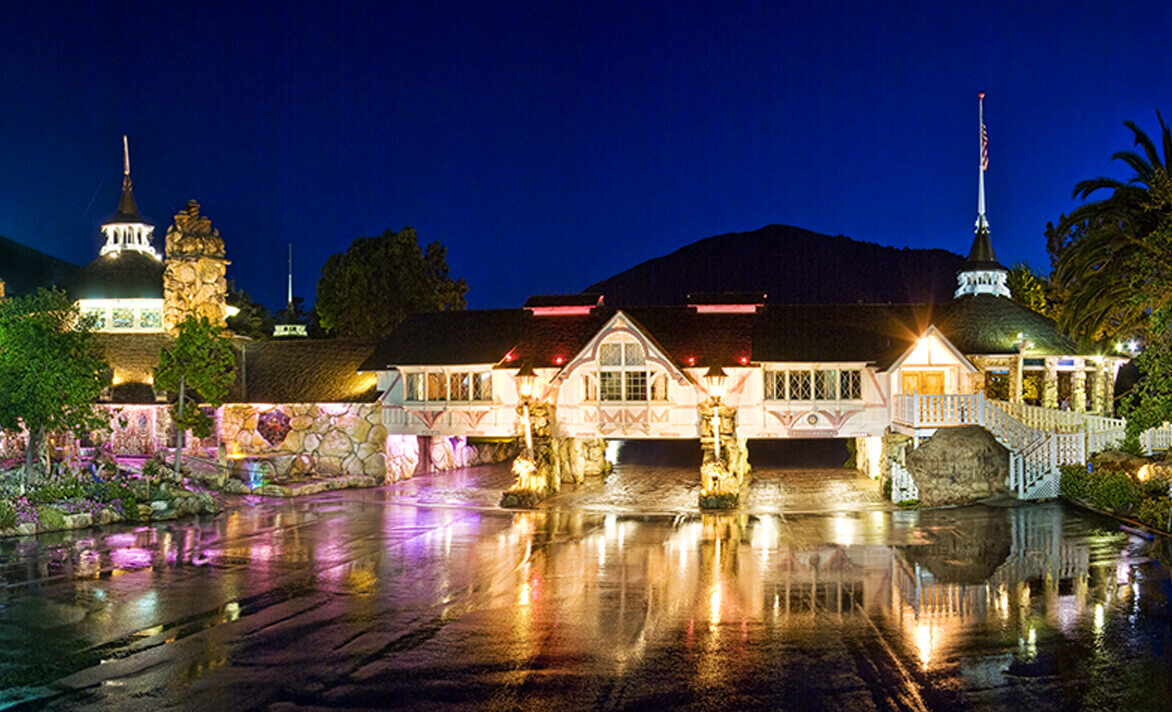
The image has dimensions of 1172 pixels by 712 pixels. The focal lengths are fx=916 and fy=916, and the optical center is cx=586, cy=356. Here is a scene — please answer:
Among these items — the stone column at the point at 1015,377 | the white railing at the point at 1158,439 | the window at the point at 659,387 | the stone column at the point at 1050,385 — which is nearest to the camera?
the white railing at the point at 1158,439

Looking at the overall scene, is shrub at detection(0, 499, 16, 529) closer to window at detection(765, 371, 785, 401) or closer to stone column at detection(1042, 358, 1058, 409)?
window at detection(765, 371, 785, 401)

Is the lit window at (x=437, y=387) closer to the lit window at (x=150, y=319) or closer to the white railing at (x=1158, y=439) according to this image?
the lit window at (x=150, y=319)

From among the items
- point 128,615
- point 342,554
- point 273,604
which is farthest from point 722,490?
point 128,615

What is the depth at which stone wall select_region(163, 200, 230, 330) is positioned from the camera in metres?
43.5

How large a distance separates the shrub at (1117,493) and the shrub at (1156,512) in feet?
3.85

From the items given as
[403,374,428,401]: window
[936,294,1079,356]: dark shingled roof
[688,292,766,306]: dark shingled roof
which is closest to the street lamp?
[403,374,428,401]: window

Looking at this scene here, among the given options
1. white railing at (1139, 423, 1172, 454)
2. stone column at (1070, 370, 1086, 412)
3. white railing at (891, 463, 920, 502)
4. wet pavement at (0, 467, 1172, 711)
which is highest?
stone column at (1070, 370, 1086, 412)

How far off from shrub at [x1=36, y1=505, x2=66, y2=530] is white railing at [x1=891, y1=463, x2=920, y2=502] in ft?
81.5

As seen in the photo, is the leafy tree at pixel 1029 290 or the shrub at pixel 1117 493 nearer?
the shrub at pixel 1117 493

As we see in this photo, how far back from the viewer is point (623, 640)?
13.7 metres

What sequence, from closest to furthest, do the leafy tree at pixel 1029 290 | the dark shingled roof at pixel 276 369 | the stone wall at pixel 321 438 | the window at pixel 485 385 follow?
the window at pixel 485 385 → the stone wall at pixel 321 438 → the dark shingled roof at pixel 276 369 → the leafy tree at pixel 1029 290

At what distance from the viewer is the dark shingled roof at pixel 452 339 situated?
116 ft

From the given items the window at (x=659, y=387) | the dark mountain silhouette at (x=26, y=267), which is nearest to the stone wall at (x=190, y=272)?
the window at (x=659, y=387)

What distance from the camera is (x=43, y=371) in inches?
1078
